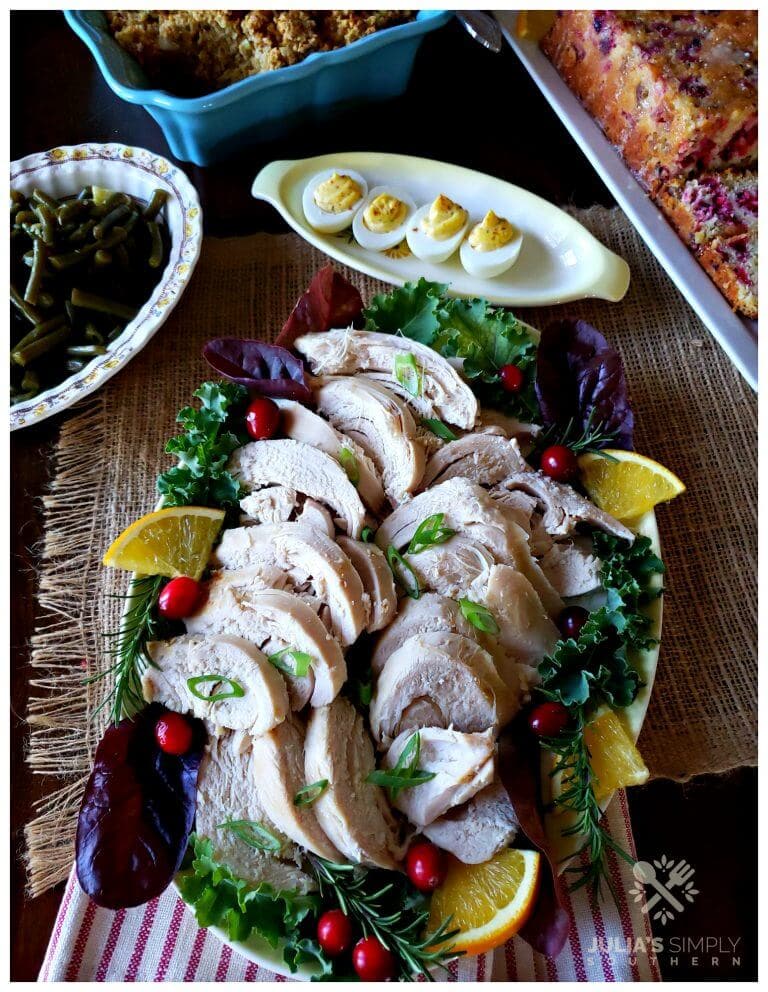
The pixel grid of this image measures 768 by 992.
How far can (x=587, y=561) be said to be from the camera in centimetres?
191

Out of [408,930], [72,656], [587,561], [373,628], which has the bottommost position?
[72,656]

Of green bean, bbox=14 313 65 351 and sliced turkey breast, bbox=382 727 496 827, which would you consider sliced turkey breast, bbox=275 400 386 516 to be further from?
green bean, bbox=14 313 65 351

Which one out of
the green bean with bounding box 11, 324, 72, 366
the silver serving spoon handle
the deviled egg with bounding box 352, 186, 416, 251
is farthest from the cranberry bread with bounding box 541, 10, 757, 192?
the green bean with bounding box 11, 324, 72, 366

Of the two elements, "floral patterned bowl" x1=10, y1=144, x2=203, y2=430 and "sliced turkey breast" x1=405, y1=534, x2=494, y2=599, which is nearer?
"sliced turkey breast" x1=405, y1=534, x2=494, y2=599

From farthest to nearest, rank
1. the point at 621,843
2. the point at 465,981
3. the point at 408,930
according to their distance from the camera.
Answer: the point at 621,843
the point at 465,981
the point at 408,930

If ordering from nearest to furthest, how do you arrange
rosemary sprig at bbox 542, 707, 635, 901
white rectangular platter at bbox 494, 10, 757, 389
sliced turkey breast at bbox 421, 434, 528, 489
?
1. rosemary sprig at bbox 542, 707, 635, 901
2. sliced turkey breast at bbox 421, 434, 528, 489
3. white rectangular platter at bbox 494, 10, 757, 389

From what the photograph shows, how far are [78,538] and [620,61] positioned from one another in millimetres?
2390

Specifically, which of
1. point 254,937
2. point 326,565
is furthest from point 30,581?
point 254,937

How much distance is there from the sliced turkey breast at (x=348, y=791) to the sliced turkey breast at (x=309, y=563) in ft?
0.61

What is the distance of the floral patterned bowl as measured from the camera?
7.96ft

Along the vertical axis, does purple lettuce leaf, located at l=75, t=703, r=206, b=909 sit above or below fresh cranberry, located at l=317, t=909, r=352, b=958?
below

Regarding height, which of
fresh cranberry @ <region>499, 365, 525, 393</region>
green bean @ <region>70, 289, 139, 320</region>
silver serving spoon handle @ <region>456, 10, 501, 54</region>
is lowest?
green bean @ <region>70, 289, 139, 320</region>

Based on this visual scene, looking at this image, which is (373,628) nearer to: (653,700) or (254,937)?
(254,937)

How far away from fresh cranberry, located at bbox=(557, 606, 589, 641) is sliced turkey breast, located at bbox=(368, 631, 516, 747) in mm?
245
